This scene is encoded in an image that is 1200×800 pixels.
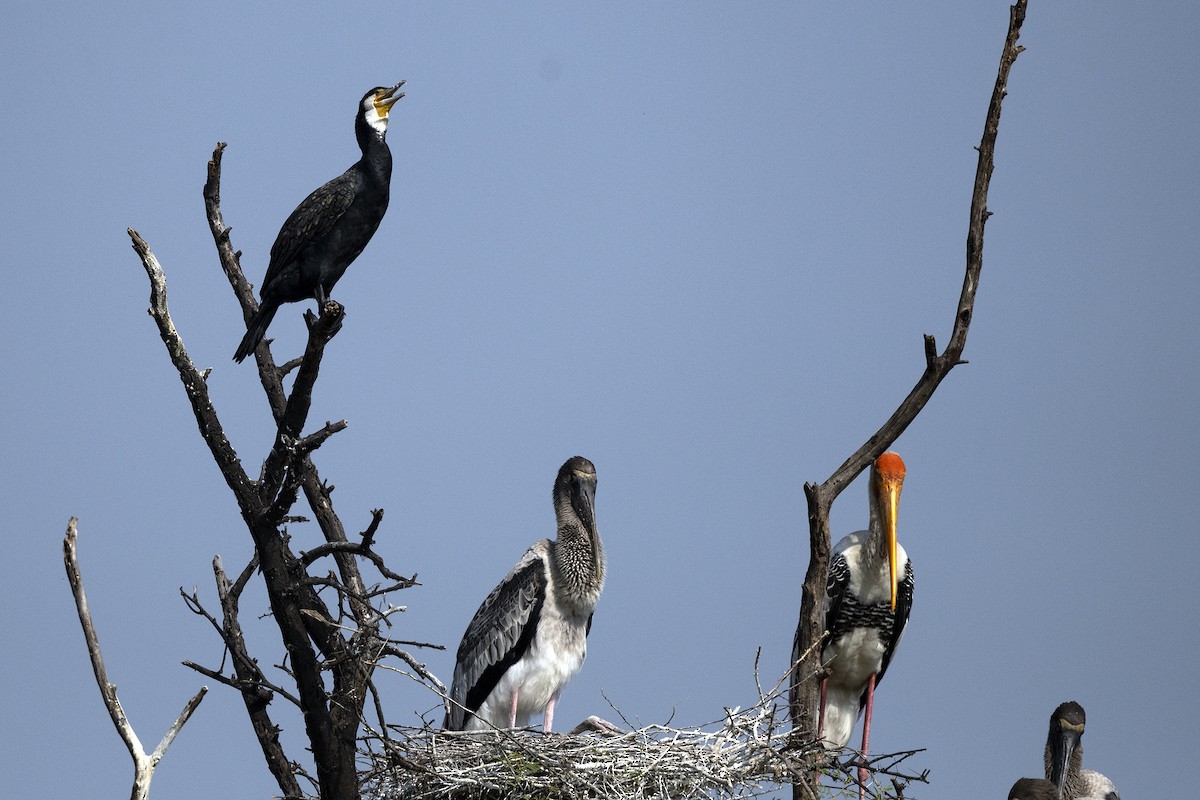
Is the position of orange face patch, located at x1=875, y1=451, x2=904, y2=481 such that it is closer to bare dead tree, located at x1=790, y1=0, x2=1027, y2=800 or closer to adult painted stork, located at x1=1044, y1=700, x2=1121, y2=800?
bare dead tree, located at x1=790, y1=0, x2=1027, y2=800

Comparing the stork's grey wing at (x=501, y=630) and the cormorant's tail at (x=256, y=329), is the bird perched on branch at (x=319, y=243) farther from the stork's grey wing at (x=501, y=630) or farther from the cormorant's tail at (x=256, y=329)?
the stork's grey wing at (x=501, y=630)

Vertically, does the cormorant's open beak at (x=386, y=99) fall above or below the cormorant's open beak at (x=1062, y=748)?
above

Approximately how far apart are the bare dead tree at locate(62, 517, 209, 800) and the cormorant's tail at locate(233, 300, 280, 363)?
5.71 ft

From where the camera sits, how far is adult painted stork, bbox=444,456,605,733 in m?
8.52

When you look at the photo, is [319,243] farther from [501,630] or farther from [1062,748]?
[1062,748]

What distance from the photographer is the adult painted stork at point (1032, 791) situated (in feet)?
27.6

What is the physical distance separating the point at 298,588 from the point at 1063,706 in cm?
598

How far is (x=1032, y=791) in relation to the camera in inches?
333

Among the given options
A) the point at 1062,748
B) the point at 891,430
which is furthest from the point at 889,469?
the point at 1062,748

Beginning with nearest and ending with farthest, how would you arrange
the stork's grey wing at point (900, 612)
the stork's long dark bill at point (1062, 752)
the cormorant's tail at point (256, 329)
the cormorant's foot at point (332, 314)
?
the cormorant's foot at point (332, 314)
the cormorant's tail at point (256, 329)
the stork's grey wing at point (900, 612)
the stork's long dark bill at point (1062, 752)

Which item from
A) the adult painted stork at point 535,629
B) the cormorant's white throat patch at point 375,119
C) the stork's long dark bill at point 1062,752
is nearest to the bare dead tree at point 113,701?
the adult painted stork at point 535,629

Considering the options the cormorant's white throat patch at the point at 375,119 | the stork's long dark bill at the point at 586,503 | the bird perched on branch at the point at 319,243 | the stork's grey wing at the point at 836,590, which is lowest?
the stork's grey wing at the point at 836,590

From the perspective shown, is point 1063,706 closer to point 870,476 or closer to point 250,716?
point 870,476

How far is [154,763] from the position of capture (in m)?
6.45
